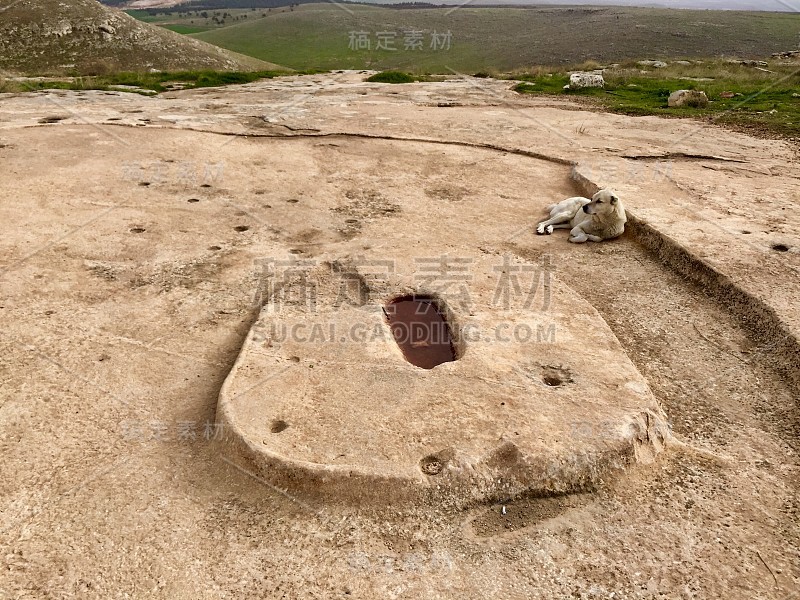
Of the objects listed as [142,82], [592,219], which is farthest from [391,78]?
[592,219]

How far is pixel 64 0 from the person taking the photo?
29953mm

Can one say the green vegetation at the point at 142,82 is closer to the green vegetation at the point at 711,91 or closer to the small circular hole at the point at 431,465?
the green vegetation at the point at 711,91

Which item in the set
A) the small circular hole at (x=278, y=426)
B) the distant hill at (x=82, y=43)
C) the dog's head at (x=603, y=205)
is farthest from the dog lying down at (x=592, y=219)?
the distant hill at (x=82, y=43)

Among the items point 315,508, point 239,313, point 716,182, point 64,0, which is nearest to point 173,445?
point 315,508

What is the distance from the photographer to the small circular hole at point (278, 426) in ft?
12.9

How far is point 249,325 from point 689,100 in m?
15.2

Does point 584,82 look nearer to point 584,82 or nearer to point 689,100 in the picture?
point 584,82

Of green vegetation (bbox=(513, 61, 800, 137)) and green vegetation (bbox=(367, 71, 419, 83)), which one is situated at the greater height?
green vegetation (bbox=(513, 61, 800, 137))

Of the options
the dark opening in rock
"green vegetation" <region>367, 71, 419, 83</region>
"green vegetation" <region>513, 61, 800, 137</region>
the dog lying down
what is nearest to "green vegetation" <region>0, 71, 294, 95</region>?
"green vegetation" <region>367, 71, 419, 83</region>

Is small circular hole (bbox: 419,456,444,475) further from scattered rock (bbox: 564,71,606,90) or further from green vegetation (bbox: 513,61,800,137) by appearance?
scattered rock (bbox: 564,71,606,90)

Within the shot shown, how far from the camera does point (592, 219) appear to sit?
7.47 metres

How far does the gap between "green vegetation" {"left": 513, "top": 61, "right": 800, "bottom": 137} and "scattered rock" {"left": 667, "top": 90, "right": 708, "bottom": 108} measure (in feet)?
0.71

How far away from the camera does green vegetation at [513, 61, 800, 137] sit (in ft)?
48.1

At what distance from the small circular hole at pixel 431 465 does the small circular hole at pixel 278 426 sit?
957mm
